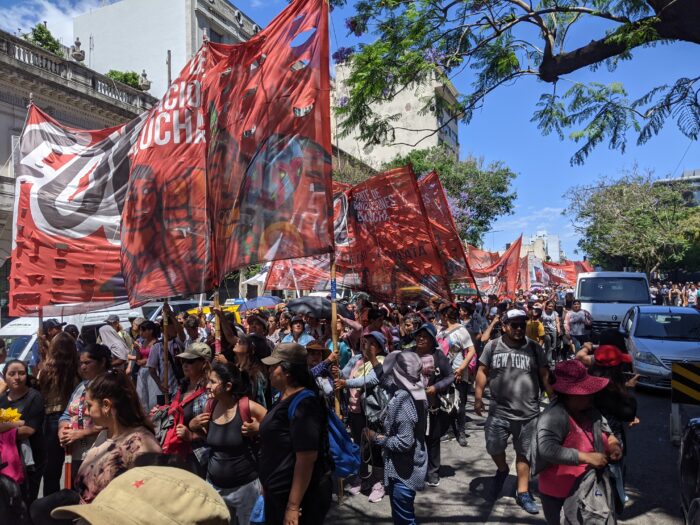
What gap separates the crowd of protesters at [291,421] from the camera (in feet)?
9.65

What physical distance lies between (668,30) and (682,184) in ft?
122

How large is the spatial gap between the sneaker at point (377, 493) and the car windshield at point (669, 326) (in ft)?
23.2

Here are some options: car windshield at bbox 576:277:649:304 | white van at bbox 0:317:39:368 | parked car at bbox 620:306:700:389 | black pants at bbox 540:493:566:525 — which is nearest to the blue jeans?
black pants at bbox 540:493:566:525

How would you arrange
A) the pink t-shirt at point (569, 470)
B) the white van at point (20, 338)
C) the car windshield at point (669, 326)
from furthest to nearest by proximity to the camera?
1. the car windshield at point (669, 326)
2. the white van at point (20, 338)
3. the pink t-shirt at point (569, 470)

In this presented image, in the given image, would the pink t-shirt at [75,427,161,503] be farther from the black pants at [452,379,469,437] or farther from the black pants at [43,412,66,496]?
the black pants at [452,379,469,437]

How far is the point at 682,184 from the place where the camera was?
37.7 m

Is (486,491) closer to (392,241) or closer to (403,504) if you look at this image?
(403,504)

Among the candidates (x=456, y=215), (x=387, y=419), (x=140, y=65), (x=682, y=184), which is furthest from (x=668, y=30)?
(x=682, y=184)

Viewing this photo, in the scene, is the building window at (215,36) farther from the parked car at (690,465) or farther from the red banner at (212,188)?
the parked car at (690,465)

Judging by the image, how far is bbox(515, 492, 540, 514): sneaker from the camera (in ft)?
15.7

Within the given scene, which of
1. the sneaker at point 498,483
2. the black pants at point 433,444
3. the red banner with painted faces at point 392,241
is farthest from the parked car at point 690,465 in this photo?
the red banner with painted faces at point 392,241

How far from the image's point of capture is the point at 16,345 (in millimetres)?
10055

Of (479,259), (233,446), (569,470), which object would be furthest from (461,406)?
(479,259)

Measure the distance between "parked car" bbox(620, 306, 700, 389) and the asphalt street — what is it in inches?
96.5
